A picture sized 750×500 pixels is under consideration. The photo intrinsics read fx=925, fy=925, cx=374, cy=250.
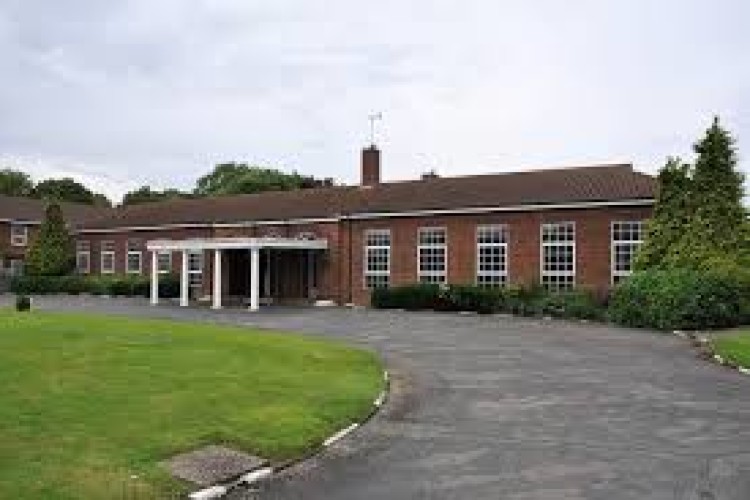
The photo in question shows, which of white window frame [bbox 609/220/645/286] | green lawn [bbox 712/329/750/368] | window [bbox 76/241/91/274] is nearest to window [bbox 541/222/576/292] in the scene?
white window frame [bbox 609/220/645/286]

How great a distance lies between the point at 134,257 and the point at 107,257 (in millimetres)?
3012

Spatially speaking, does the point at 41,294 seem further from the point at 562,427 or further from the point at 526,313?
the point at 562,427

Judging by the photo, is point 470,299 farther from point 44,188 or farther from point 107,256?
point 44,188

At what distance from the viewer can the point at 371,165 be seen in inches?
1900

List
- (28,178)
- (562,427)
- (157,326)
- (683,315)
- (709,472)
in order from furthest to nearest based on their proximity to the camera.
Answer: (28,178), (683,315), (157,326), (562,427), (709,472)

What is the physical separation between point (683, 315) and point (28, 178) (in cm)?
8880

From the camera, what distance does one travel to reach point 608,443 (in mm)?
12148

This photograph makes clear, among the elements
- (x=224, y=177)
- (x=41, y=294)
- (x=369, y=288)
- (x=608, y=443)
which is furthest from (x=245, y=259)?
(x=224, y=177)

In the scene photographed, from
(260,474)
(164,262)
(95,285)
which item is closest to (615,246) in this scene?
(260,474)

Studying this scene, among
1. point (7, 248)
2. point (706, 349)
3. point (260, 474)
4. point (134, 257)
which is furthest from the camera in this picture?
point (7, 248)

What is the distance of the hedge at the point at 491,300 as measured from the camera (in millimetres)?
32875

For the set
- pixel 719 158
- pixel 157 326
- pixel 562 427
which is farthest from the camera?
pixel 719 158

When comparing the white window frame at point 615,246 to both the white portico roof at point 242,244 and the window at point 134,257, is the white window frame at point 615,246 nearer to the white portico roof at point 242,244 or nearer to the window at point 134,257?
the white portico roof at point 242,244

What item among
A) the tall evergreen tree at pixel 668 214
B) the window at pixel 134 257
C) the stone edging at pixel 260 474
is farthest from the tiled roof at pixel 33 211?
the stone edging at pixel 260 474
